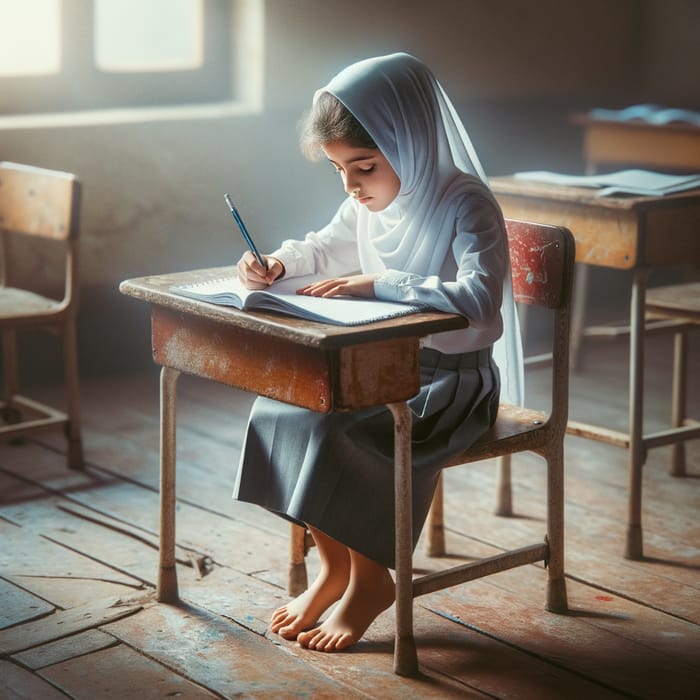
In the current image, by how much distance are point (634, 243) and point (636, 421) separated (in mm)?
423

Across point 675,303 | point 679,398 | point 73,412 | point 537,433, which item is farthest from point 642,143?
point 537,433

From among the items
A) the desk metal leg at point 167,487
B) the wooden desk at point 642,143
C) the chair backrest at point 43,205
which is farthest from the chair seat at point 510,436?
the wooden desk at point 642,143

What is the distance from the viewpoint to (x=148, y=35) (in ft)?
15.4

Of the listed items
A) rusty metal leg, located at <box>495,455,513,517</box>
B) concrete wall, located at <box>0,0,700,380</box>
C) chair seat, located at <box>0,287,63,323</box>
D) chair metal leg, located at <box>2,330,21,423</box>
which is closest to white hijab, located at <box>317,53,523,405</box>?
rusty metal leg, located at <box>495,455,513,517</box>

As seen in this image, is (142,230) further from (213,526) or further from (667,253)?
(667,253)

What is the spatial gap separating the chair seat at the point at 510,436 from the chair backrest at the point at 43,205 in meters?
1.38

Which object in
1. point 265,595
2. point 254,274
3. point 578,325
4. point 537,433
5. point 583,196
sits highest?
point 583,196

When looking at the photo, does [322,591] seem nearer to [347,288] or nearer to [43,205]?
[347,288]

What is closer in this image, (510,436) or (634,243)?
(510,436)

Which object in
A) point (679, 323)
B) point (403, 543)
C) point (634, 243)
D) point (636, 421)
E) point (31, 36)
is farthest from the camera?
point (31, 36)

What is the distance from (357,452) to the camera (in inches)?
93.3

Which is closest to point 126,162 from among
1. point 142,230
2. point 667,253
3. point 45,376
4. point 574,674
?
point 142,230

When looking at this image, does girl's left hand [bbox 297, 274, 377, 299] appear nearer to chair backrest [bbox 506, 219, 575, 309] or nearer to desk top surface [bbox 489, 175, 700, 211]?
chair backrest [bbox 506, 219, 575, 309]

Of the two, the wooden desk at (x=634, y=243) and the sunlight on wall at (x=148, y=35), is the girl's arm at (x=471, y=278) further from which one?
the sunlight on wall at (x=148, y=35)
